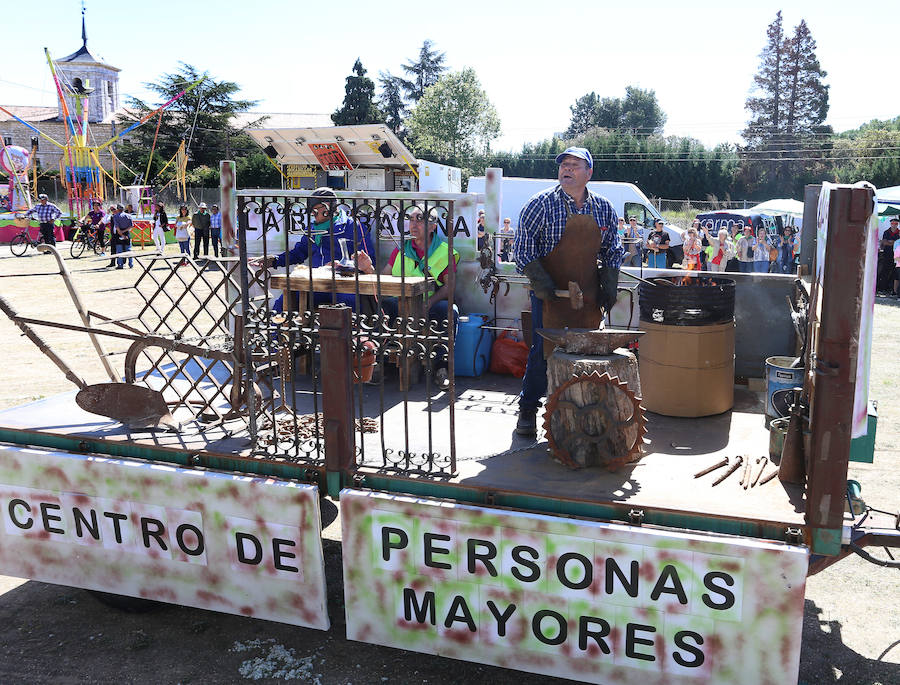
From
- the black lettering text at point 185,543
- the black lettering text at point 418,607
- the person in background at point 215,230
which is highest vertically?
the person in background at point 215,230

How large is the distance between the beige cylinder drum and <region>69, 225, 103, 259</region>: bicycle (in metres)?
24.4

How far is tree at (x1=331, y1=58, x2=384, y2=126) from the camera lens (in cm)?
6388

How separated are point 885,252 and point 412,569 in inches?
730

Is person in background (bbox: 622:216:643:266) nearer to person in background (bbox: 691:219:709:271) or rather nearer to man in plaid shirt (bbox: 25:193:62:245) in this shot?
person in background (bbox: 691:219:709:271)

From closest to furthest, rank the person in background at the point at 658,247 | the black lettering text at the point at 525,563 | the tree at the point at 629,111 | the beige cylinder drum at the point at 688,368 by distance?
the black lettering text at the point at 525,563 → the beige cylinder drum at the point at 688,368 → the person in background at the point at 658,247 → the tree at the point at 629,111

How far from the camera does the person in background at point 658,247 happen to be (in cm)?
1581

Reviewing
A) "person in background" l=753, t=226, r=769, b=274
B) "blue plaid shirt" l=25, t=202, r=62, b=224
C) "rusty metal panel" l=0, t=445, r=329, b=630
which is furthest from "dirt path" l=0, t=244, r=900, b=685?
"blue plaid shirt" l=25, t=202, r=62, b=224

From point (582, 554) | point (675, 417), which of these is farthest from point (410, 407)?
point (582, 554)

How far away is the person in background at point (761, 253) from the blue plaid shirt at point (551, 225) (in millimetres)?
15218

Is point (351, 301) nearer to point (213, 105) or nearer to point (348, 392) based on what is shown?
point (348, 392)

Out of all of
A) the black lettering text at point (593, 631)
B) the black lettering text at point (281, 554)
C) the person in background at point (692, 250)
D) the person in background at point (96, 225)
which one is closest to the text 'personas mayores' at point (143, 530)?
the black lettering text at point (281, 554)

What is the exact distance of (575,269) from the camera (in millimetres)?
4027

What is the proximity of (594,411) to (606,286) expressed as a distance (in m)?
0.98

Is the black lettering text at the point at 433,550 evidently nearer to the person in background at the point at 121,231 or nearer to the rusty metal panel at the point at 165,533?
the rusty metal panel at the point at 165,533
